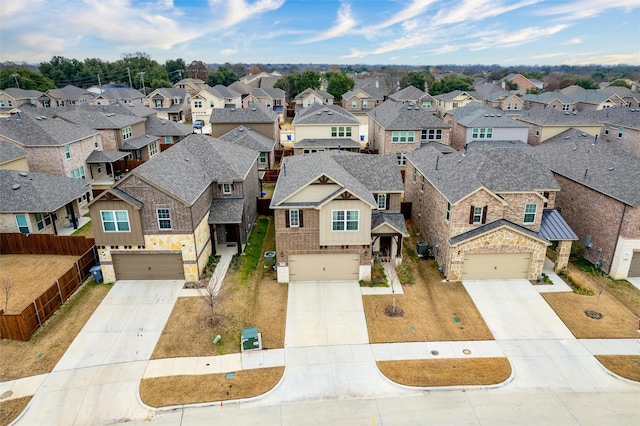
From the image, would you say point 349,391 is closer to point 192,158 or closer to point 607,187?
point 192,158

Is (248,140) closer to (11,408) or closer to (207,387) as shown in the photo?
(207,387)

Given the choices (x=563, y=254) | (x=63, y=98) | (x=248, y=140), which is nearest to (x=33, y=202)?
(x=248, y=140)

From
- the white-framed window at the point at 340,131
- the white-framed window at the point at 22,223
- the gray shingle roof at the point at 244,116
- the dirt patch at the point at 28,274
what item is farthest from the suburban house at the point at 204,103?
the dirt patch at the point at 28,274

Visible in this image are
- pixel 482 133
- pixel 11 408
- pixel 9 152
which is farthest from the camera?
pixel 482 133

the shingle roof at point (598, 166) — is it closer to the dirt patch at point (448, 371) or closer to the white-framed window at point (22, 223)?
the dirt patch at point (448, 371)

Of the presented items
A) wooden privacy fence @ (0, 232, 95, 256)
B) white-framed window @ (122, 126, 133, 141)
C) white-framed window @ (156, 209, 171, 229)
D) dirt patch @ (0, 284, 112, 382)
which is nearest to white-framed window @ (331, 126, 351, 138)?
white-framed window @ (122, 126, 133, 141)
